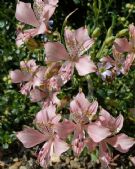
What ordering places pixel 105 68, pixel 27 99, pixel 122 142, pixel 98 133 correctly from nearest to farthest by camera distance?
pixel 98 133 → pixel 122 142 → pixel 105 68 → pixel 27 99

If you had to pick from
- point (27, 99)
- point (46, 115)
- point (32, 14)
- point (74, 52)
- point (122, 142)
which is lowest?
point (27, 99)

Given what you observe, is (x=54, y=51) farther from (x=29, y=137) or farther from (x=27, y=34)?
(x=29, y=137)

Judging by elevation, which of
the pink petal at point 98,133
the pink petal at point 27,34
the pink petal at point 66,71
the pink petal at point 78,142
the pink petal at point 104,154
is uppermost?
the pink petal at point 27,34

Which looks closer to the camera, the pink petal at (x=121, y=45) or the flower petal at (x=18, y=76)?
the pink petal at (x=121, y=45)

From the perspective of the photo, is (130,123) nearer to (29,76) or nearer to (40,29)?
(29,76)

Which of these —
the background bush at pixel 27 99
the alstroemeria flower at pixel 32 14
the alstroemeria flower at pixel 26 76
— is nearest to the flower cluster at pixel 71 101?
the alstroemeria flower at pixel 32 14

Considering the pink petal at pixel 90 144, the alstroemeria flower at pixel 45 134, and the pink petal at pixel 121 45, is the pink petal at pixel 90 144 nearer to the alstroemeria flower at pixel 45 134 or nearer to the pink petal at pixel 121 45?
the alstroemeria flower at pixel 45 134

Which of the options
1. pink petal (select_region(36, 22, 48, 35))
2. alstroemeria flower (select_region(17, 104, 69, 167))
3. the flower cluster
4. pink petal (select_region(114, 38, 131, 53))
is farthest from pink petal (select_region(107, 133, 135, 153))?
pink petal (select_region(36, 22, 48, 35))

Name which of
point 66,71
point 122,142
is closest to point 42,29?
point 66,71
